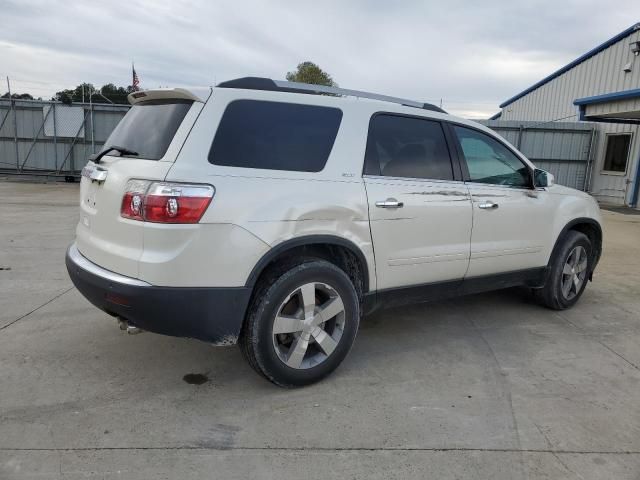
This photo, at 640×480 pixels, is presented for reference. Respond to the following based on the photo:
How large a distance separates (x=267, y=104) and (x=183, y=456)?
6.71 ft

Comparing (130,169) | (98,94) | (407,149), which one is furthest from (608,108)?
(98,94)

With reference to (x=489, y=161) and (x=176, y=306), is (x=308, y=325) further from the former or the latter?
(x=489, y=161)

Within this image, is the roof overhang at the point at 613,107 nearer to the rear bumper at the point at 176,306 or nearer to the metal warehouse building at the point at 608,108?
the metal warehouse building at the point at 608,108

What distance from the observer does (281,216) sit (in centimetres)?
295

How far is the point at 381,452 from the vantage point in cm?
265

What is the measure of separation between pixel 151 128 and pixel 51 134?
15.7 meters

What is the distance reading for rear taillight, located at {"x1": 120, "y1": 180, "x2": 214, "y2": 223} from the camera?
8.79 ft


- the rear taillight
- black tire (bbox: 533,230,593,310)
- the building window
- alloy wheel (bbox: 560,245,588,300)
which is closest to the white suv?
the rear taillight

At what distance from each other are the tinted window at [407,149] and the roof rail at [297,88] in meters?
0.22

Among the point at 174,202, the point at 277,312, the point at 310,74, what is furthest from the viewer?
the point at 310,74

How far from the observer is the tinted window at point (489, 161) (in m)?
4.10

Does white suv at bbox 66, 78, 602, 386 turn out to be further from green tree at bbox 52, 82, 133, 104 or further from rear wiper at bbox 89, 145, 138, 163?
green tree at bbox 52, 82, 133, 104

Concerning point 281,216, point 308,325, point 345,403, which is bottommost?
point 345,403

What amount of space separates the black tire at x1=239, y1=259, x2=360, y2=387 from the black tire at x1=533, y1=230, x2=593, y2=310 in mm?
2495
